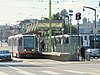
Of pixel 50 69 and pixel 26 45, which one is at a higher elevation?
pixel 26 45

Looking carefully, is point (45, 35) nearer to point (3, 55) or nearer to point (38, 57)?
point (38, 57)

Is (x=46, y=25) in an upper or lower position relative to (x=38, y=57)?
upper

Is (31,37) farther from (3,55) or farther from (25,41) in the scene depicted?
(3,55)

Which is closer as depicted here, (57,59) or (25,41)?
(57,59)

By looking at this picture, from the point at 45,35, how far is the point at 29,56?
21.8 metres

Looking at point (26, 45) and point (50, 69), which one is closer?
point (50, 69)

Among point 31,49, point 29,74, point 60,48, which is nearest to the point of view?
point 29,74

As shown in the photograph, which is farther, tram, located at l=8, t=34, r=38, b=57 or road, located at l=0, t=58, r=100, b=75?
tram, located at l=8, t=34, r=38, b=57

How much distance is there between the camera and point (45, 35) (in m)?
77.0

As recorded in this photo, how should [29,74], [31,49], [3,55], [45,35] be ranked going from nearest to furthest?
[29,74] < [3,55] < [31,49] < [45,35]

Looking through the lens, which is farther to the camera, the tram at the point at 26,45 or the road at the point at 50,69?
the tram at the point at 26,45

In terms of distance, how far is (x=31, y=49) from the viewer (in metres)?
55.2

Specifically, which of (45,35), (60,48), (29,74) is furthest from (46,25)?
(29,74)

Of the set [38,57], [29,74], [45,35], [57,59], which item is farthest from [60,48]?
[29,74]
